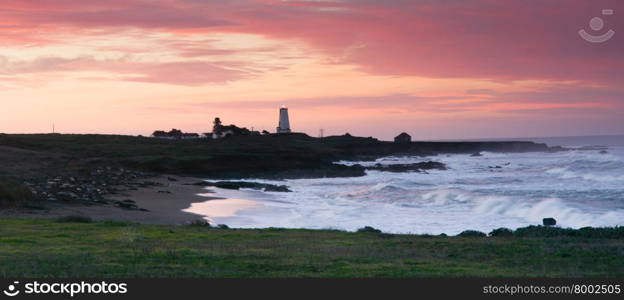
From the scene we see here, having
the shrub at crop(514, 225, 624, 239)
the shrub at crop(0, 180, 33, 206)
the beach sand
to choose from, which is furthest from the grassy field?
the shrub at crop(0, 180, 33, 206)

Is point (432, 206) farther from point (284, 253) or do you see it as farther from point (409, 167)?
point (409, 167)

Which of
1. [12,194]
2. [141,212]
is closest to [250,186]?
[141,212]

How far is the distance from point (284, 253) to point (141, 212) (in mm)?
20629

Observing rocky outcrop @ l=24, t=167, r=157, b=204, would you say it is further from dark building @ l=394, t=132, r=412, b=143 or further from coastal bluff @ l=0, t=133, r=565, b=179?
dark building @ l=394, t=132, r=412, b=143

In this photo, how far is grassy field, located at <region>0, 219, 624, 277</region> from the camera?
16656mm

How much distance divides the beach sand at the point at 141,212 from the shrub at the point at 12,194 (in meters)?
1.41

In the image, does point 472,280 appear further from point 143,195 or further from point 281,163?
point 281,163

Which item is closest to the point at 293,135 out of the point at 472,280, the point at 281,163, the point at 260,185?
the point at 281,163

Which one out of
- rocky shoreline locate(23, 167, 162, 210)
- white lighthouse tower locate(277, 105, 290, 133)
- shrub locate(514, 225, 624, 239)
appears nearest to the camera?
shrub locate(514, 225, 624, 239)

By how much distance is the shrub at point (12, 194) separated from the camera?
3693 cm

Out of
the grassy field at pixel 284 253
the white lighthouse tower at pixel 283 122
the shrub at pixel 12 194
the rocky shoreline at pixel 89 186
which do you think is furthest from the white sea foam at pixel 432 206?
the white lighthouse tower at pixel 283 122

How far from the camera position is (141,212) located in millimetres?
39094

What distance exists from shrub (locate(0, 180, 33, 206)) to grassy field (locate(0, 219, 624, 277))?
1012cm

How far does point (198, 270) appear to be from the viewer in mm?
16688
